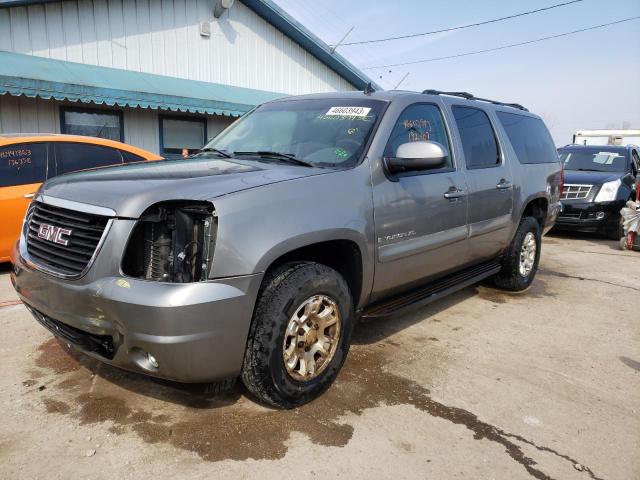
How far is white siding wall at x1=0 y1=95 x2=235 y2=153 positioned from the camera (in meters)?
8.91

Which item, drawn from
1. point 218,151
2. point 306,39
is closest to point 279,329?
point 218,151

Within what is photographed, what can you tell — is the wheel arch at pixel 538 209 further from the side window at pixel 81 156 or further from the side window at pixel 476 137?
the side window at pixel 81 156

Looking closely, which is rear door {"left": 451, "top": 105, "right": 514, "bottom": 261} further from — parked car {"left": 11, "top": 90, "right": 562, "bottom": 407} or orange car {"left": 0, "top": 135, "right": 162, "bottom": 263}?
orange car {"left": 0, "top": 135, "right": 162, "bottom": 263}

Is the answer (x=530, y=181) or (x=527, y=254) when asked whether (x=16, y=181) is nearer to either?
(x=530, y=181)

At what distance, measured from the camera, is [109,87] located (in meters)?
8.94

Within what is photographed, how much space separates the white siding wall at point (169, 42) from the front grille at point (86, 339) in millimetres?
8569

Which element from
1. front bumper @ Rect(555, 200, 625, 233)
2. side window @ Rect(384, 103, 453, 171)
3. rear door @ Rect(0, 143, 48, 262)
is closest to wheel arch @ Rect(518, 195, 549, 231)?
side window @ Rect(384, 103, 453, 171)

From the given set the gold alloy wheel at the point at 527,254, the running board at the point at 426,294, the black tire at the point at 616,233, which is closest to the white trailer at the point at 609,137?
the black tire at the point at 616,233

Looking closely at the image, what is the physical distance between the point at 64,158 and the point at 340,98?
3933mm

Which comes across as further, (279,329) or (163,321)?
(279,329)

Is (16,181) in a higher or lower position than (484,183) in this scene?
lower

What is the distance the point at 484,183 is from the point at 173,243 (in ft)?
9.56

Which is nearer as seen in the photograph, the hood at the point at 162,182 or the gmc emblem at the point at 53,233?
the hood at the point at 162,182

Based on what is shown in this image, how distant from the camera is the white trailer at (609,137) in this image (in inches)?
797
